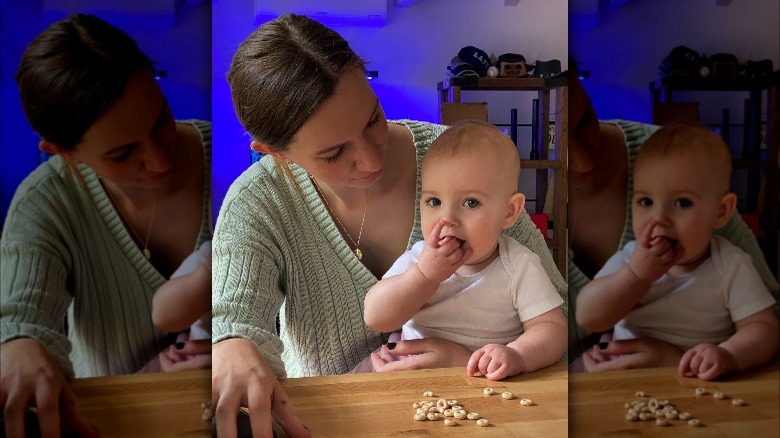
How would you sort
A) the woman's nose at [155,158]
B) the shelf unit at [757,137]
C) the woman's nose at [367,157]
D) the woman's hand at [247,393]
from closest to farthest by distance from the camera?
1. the shelf unit at [757,137]
2. the woman's nose at [155,158]
3. the woman's hand at [247,393]
4. the woman's nose at [367,157]

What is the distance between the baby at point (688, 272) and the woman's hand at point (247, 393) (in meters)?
0.62

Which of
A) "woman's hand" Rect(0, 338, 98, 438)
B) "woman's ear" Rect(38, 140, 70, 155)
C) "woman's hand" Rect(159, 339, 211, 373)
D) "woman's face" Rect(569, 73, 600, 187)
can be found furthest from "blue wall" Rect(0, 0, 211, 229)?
"woman's face" Rect(569, 73, 600, 187)

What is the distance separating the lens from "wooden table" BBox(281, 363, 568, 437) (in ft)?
4.88

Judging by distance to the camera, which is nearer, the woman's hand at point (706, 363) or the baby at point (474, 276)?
the woman's hand at point (706, 363)

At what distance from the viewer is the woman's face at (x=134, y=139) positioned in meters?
1.09

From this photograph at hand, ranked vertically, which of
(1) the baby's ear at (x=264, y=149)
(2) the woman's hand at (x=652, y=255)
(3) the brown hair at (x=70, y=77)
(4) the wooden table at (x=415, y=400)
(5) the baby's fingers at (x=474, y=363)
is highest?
(3) the brown hair at (x=70, y=77)

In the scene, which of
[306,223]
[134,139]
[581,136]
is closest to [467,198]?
[306,223]

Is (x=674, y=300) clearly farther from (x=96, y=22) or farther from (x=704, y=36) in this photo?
(x=96, y=22)

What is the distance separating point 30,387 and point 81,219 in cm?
22

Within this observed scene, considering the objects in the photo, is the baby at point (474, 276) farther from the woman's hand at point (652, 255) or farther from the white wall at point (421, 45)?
the woman's hand at point (652, 255)

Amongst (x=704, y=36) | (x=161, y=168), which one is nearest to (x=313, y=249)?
(x=161, y=168)

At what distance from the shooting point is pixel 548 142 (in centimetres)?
163

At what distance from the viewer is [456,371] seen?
1.63 meters

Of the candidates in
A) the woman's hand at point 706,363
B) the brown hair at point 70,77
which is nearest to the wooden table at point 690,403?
the woman's hand at point 706,363
